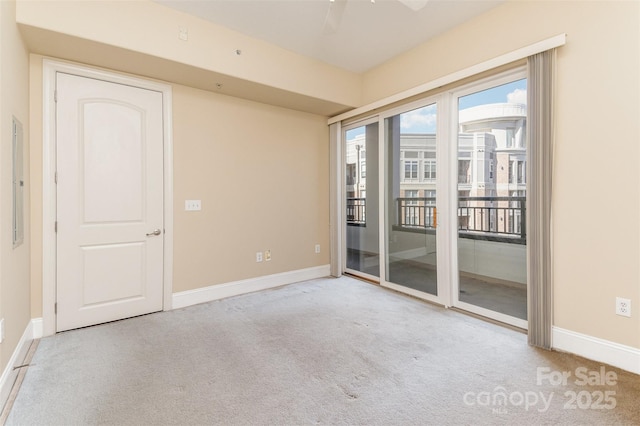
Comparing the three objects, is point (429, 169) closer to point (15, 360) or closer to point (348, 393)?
point (348, 393)

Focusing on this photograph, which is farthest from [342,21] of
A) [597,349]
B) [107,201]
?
[597,349]

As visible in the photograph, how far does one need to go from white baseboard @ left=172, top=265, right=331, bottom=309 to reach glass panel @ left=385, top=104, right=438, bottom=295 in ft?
3.71

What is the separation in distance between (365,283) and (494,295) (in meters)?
1.65

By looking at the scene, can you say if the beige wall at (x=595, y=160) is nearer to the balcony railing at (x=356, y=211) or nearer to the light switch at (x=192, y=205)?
the balcony railing at (x=356, y=211)

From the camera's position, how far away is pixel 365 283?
429 cm

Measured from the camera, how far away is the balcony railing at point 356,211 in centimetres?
453

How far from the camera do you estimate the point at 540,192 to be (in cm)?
245

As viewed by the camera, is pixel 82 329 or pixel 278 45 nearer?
pixel 82 329

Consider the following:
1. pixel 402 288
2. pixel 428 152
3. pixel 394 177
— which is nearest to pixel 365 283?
pixel 402 288

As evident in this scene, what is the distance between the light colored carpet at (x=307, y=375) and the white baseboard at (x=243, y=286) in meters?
0.34

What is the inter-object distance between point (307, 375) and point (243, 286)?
2.01 meters

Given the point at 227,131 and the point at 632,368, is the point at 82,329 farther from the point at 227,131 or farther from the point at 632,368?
the point at 632,368

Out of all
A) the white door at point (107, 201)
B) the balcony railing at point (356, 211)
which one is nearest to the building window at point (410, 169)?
the balcony railing at point (356, 211)

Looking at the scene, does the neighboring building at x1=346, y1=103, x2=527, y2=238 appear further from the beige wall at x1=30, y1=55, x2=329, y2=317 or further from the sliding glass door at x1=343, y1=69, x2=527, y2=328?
the beige wall at x1=30, y1=55, x2=329, y2=317
